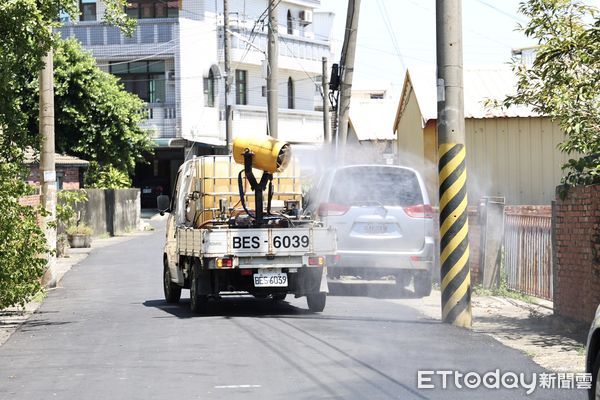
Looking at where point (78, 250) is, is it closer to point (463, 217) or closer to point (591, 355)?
point (463, 217)

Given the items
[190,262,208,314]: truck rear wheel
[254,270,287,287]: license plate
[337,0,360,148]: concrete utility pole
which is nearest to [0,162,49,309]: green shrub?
[190,262,208,314]: truck rear wheel

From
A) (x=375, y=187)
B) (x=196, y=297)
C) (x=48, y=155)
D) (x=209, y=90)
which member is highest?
(x=209, y=90)

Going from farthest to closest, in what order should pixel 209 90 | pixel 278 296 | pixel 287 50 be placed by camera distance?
pixel 287 50 < pixel 209 90 < pixel 278 296

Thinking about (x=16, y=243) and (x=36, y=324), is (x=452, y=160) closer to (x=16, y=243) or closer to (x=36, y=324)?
(x=36, y=324)

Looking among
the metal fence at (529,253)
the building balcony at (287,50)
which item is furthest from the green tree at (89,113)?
the metal fence at (529,253)

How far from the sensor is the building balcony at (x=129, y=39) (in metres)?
55.1

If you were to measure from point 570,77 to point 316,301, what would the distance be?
187 inches

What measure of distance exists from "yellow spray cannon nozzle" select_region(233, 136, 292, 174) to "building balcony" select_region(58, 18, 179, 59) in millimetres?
39286

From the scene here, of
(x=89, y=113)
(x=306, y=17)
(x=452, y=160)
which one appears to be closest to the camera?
(x=452, y=160)

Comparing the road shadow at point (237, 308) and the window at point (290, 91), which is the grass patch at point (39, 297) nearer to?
the road shadow at point (237, 308)

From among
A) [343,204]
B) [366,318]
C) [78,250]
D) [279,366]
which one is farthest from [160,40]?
[279,366]

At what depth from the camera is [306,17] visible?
68125mm

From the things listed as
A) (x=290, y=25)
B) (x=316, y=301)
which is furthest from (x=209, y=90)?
(x=316, y=301)

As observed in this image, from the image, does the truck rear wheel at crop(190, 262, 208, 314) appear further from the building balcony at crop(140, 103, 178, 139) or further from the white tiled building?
the building balcony at crop(140, 103, 178, 139)
